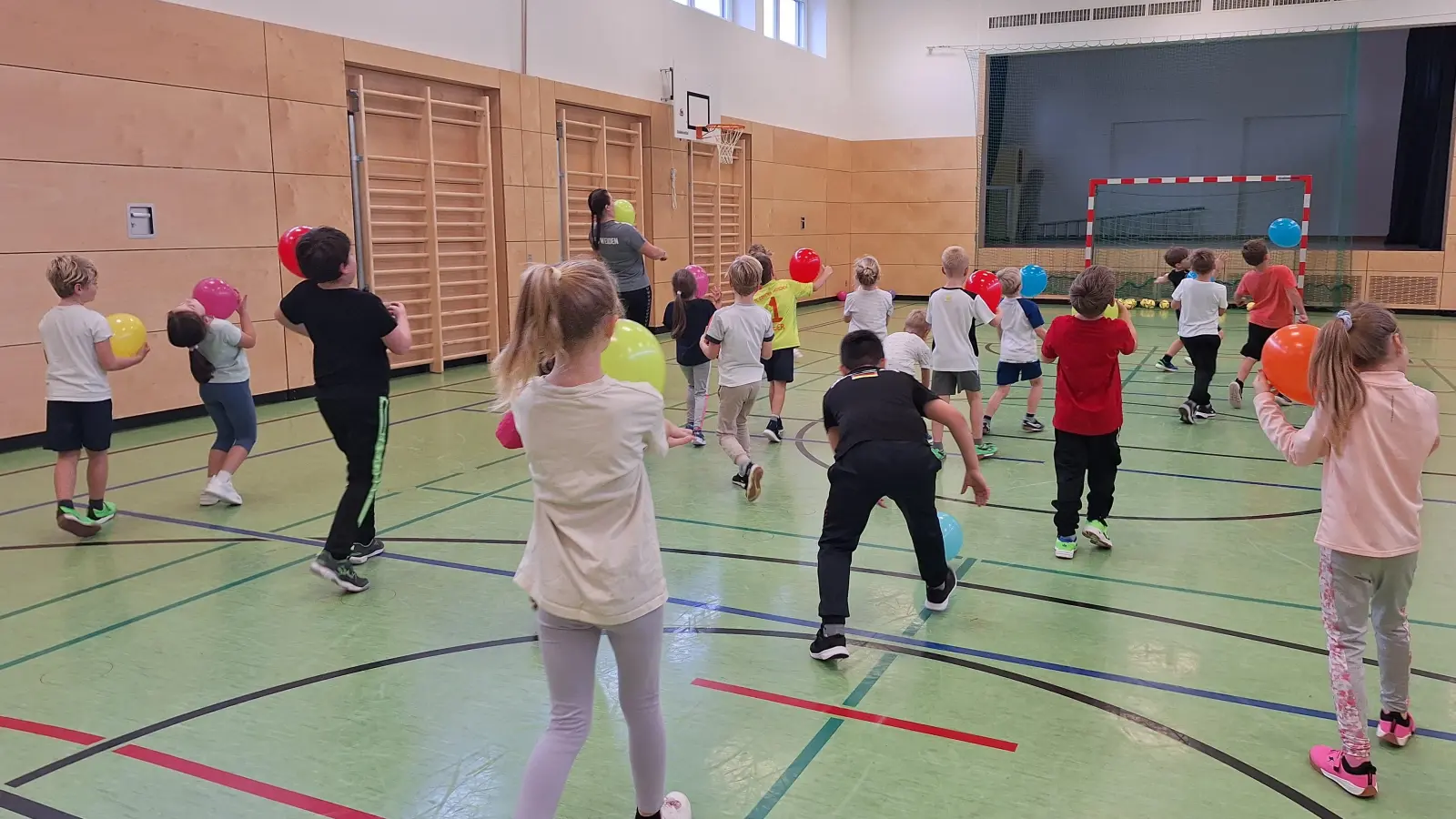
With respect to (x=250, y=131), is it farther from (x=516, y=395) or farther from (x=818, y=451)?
(x=516, y=395)

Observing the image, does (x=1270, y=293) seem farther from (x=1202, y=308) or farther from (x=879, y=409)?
(x=879, y=409)

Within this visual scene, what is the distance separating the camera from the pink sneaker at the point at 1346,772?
271cm

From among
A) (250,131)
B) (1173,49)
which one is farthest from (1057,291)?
(250,131)

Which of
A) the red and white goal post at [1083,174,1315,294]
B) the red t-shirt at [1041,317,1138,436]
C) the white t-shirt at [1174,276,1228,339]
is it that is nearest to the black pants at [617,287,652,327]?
the red t-shirt at [1041,317,1138,436]

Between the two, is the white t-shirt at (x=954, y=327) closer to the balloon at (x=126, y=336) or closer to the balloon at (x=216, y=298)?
the balloon at (x=216, y=298)

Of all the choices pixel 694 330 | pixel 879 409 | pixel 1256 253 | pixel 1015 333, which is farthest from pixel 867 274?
pixel 879 409

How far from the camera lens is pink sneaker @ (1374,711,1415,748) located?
9.70 ft

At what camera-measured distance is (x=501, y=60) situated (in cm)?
1122

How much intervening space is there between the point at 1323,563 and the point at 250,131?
28.7 ft

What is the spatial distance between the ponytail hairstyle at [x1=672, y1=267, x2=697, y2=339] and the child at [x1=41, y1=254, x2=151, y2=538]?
3.24m

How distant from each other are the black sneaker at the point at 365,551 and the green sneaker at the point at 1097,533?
352 centimetres

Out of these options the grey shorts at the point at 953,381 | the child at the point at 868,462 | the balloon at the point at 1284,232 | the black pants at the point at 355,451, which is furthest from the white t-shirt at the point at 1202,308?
the black pants at the point at 355,451

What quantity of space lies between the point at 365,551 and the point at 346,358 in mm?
1099

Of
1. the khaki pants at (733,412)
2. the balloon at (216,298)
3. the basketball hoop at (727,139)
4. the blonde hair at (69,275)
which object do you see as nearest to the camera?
the blonde hair at (69,275)
